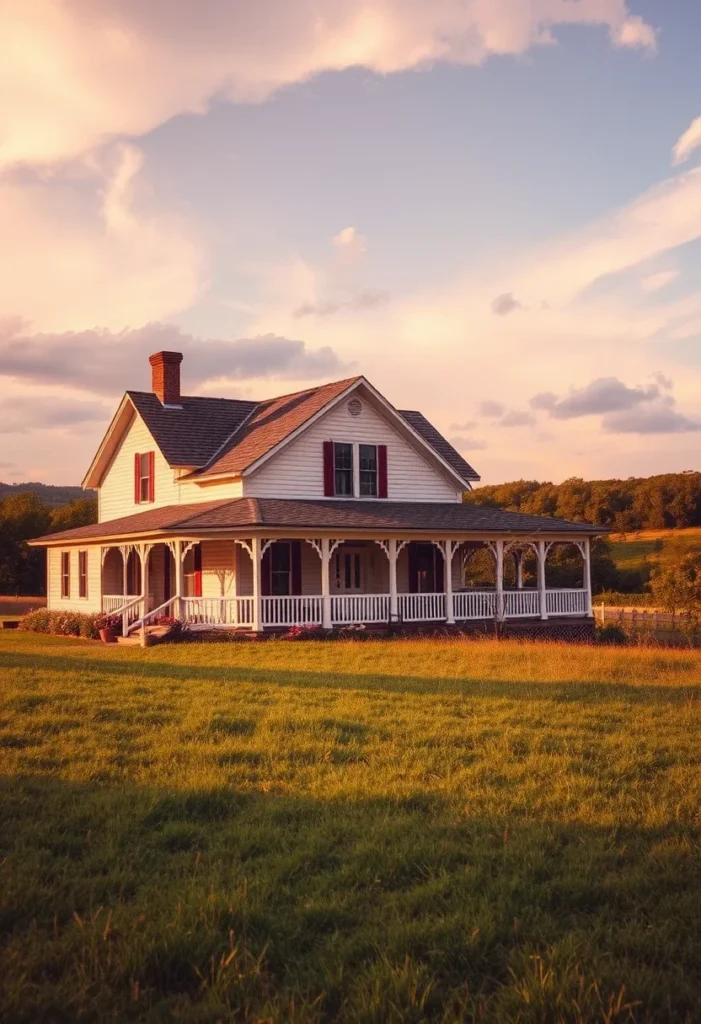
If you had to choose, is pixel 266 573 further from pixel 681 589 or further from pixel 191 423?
pixel 681 589

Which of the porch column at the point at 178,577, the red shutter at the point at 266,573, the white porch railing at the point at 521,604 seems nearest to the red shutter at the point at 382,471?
the red shutter at the point at 266,573

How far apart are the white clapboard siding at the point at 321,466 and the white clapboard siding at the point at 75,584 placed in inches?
317

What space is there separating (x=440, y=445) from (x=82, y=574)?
14553mm

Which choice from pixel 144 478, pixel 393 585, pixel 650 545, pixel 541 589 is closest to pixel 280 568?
pixel 393 585

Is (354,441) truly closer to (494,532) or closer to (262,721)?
(494,532)

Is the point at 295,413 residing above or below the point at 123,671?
above

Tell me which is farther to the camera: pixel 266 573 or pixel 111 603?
pixel 111 603

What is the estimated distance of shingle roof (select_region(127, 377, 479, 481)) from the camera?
96.7ft

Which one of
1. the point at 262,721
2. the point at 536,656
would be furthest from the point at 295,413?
the point at 262,721

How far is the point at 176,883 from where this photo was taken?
5.74 meters

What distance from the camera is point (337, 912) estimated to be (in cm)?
535

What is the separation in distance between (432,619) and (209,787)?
70.4ft

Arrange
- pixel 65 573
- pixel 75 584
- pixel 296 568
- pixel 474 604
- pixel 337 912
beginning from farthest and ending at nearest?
pixel 65 573 → pixel 75 584 → pixel 474 604 → pixel 296 568 → pixel 337 912

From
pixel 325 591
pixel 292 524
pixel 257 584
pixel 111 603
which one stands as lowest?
pixel 111 603
